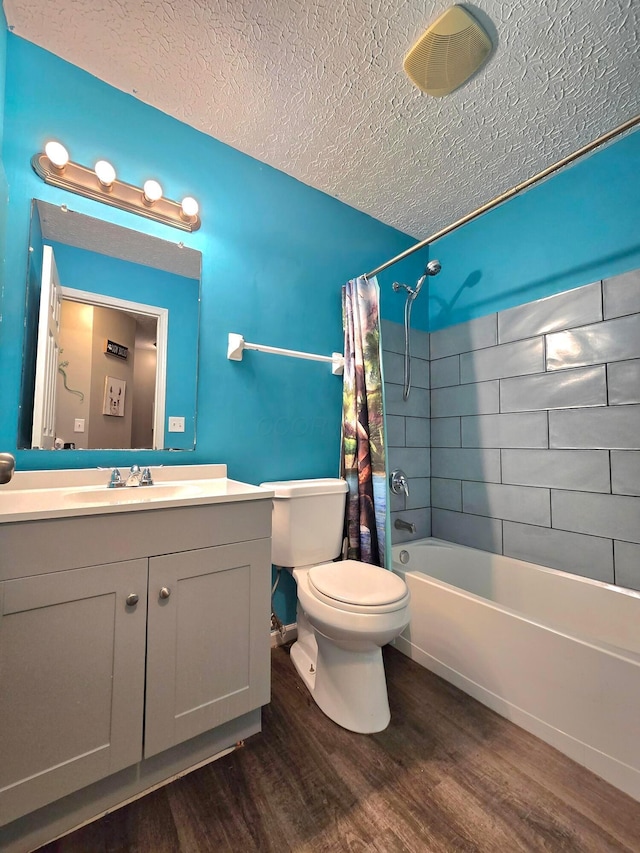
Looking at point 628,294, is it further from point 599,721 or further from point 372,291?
point 599,721

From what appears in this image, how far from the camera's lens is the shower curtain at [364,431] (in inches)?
64.7

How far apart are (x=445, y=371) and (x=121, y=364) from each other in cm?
183

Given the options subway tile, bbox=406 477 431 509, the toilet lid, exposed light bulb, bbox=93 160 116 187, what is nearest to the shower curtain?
the toilet lid

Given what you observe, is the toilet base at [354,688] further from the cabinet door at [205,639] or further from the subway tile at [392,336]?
the subway tile at [392,336]

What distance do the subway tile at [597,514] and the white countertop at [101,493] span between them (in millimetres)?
1443

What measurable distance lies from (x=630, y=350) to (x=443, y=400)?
0.94m

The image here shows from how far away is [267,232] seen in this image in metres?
1.75

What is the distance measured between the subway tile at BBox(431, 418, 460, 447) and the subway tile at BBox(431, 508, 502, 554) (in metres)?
0.43

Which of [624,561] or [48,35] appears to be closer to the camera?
[48,35]

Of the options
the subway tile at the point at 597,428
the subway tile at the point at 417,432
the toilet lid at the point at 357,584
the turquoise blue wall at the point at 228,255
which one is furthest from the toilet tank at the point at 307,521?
the subway tile at the point at 597,428

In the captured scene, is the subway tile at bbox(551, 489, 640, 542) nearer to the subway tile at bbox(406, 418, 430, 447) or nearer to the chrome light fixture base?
the subway tile at bbox(406, 418, 430, 447)

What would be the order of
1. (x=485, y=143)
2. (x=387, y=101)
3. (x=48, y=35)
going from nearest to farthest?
(x=48, y=35), (x=387, y=101), (x=485, y=143)

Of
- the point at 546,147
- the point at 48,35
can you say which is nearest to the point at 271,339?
the point at 48,35

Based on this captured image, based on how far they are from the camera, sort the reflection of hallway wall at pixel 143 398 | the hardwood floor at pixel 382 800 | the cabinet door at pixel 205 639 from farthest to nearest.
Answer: the reflection of hallway wall at pixel 143 398, the cabinet door at pixel 205 639, the hardwood floor at pixel 382 800
